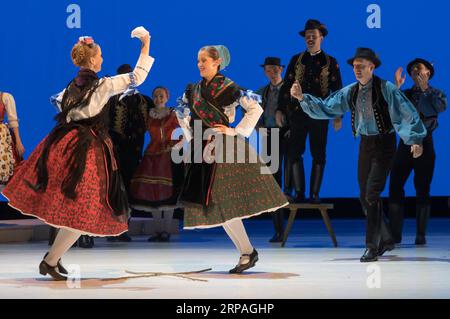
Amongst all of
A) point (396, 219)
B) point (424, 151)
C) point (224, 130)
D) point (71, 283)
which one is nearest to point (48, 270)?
point (71, 283)

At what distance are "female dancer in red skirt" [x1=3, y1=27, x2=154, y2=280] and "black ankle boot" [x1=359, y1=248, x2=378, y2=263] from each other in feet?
5.61

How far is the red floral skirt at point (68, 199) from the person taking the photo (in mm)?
5246

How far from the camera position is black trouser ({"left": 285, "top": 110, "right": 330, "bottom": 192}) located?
779 centimetres

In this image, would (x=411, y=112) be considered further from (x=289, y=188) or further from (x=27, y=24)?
(x=27, y=24)

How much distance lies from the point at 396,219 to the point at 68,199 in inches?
126

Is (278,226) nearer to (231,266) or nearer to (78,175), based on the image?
(231,266)

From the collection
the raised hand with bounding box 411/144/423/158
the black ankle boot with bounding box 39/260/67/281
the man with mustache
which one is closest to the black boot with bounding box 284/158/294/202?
the man with mustache

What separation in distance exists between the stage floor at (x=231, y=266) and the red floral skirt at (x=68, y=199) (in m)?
0.30

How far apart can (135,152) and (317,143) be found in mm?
1489

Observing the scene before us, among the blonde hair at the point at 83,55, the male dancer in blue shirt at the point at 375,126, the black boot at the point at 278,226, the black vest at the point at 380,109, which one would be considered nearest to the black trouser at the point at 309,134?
the black boot at the point at 278,226

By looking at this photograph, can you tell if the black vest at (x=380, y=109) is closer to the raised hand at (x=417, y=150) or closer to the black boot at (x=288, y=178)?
the raised hand at (x=417, y=150)

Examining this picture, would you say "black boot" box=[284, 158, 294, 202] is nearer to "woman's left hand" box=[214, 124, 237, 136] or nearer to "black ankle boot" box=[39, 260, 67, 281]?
"woman's left hand" box=[214, 124, 237, 136]

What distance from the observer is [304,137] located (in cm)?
786
